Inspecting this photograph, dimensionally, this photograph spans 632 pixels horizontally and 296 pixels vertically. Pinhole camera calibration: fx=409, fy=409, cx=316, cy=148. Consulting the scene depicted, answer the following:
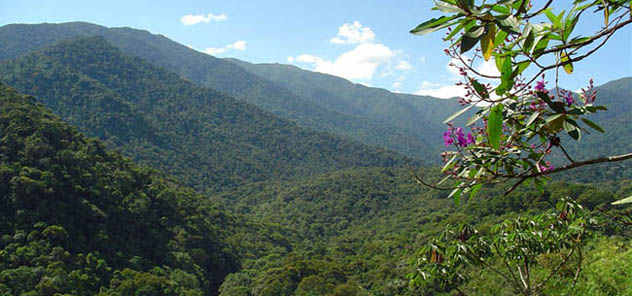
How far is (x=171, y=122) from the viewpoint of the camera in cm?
7562

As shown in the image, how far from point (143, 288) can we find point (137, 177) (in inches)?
549

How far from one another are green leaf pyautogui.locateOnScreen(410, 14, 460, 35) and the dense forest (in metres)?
0.47

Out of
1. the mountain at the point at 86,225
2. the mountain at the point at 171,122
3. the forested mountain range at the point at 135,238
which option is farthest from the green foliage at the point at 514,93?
the mountain at the point at 171,122

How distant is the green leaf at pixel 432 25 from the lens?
95cm

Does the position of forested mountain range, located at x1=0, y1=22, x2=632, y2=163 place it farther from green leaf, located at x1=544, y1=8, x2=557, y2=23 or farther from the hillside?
green leaf, located at x1=544, y1=8, x2=557, y2=23

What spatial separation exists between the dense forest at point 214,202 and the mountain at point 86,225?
87 mm

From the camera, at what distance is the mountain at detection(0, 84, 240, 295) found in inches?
685

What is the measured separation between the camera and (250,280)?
78.6ft

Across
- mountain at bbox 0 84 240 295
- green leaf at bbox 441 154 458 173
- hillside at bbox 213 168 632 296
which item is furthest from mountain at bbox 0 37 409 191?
green leaf at bbox 441 154 458 173

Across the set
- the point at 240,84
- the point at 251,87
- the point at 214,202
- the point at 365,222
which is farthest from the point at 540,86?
the point at 240,84

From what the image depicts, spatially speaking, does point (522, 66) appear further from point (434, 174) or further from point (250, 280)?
point (434, 174)

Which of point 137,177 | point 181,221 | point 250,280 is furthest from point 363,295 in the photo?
point 137,177

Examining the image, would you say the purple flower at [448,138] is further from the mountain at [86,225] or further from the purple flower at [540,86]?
the mountain at [86,225]

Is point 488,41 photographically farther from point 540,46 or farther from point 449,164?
point 449,164
